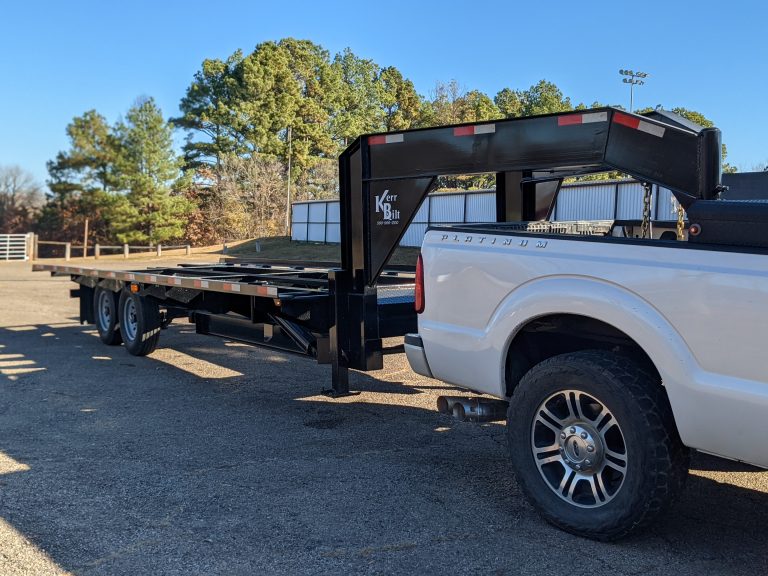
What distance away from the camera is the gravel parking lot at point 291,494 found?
3451 mm

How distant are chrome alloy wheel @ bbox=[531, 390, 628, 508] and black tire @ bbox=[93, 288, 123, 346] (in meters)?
7.55

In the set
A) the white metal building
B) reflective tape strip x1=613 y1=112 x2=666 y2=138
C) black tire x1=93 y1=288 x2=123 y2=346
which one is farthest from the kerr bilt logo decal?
the white metal building

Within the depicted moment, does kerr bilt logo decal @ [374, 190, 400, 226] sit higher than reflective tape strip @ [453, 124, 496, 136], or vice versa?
reflective tape strip @ [453, 124, 496, 136]

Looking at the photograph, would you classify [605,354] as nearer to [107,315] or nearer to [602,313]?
Result: [602,313]

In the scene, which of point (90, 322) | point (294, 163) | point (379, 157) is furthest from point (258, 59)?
point (379, 157)

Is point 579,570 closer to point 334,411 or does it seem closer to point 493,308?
point 493,308

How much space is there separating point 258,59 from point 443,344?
211 feet

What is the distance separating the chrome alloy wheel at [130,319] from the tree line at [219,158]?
47625mm

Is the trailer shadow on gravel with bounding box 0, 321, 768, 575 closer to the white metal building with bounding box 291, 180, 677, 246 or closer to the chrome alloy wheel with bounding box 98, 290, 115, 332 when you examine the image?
the chrome alloy wheel with bounding box 98, 290, 115, 332

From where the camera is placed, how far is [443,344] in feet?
14.4

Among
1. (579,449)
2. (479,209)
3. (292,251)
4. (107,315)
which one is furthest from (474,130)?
(292,251)

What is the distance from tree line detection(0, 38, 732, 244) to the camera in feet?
181

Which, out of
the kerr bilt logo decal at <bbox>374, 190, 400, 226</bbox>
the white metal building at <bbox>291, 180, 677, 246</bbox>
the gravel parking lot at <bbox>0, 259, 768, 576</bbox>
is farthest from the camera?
the white metal building at <bbox>291, 180, 677, 246</bbox>

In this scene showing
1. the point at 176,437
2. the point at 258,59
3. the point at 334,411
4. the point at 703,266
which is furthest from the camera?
the point at 258,59
